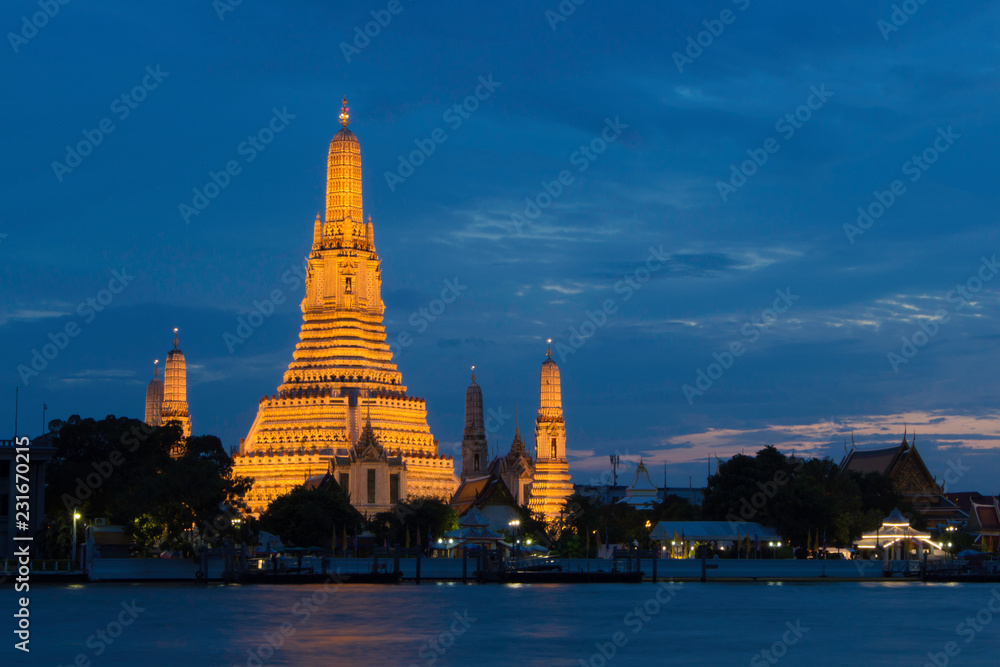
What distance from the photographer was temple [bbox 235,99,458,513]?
335 feet

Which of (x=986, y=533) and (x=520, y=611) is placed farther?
(x=986, y=533)

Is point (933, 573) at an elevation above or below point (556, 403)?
below

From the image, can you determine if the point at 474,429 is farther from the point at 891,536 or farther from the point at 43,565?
the point at 43,565

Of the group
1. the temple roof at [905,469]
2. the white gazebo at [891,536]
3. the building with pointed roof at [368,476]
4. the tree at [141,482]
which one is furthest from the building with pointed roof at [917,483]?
the tree at [141,482]

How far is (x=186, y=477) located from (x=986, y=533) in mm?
63662

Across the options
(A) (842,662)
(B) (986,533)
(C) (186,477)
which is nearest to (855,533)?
(B) (986,533)

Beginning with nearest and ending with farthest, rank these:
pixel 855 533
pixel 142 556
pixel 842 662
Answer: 1. pixel 842 662
2. pixel 142 556
3. pixel 855 533

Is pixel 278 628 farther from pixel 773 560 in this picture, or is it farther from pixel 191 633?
pixel 773 560

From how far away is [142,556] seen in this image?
248 ft
